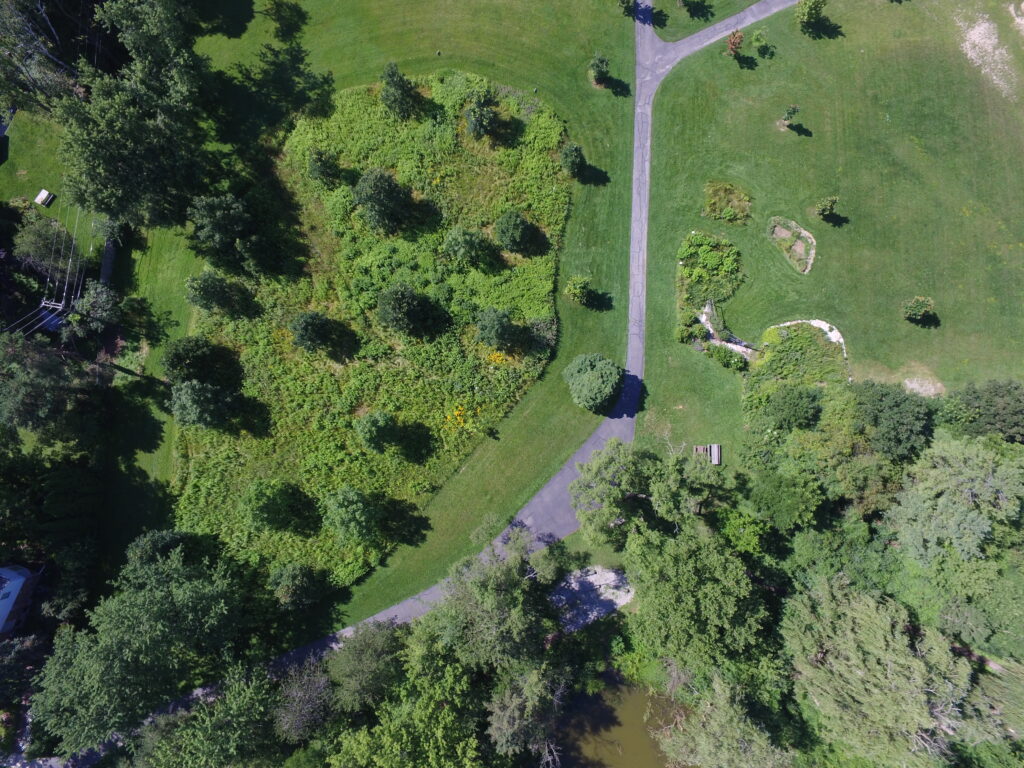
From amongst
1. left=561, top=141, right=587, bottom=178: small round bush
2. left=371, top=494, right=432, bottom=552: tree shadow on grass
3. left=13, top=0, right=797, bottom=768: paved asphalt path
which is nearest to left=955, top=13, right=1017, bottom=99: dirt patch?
left=13, top=0, right=797, bottom=768: paved asphalt path

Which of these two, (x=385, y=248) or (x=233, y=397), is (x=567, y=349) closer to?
(x=385, y=248)

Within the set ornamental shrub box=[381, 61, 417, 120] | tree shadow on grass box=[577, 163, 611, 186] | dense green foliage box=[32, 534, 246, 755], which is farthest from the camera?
tree shadow on grass box=[577, 163, 611, 186]

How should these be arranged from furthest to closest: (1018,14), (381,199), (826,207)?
(1018,14)
(826,207)
(381,199)

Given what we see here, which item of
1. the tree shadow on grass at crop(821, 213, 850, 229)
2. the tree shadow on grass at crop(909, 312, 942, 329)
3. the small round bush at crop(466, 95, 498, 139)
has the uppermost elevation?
the small round bush at crop(466, 95, 498, 139)

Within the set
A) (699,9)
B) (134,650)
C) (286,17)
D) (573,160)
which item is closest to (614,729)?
(134,650)

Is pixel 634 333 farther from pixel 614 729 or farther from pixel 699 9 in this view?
pixel 614 729

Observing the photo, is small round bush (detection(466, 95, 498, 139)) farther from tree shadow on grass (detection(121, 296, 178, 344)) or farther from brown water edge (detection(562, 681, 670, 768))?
brown water edge (detection(562, 681, 670, 768))
